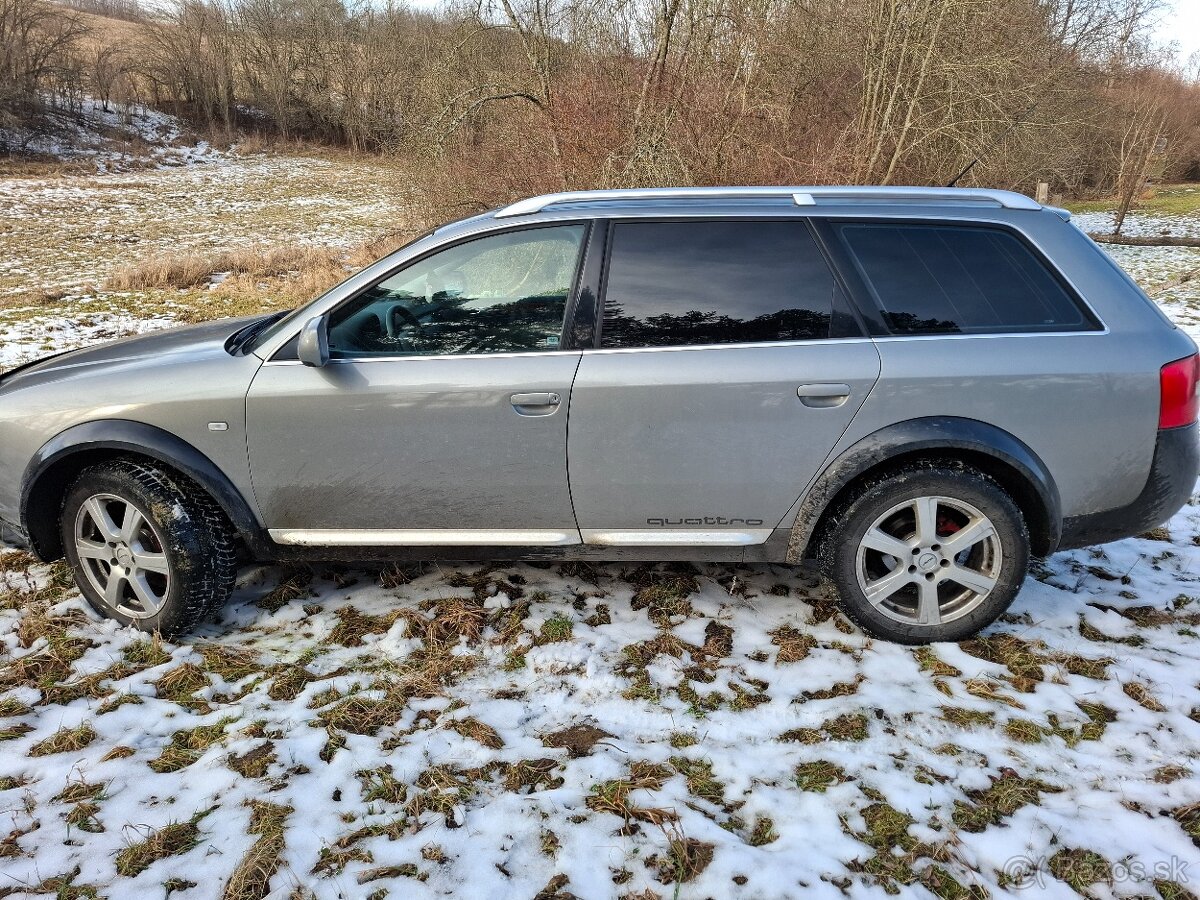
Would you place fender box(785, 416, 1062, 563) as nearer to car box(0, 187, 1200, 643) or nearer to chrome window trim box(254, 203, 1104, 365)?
car box(0, 187, 1200, 643)

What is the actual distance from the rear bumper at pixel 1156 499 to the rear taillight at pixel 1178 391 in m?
0.04

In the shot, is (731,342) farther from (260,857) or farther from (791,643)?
(260,857)

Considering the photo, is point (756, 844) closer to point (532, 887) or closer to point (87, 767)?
point (532, 887)

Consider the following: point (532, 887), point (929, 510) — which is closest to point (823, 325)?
point (929, 510)

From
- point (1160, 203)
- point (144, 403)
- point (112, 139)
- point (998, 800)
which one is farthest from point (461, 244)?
point (112, 139)

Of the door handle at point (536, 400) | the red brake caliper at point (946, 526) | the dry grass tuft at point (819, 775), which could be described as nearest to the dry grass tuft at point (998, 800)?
the dry grass tuft at point (819, 775)

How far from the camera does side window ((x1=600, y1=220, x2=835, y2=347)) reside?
287cm

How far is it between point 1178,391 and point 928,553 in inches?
43.2

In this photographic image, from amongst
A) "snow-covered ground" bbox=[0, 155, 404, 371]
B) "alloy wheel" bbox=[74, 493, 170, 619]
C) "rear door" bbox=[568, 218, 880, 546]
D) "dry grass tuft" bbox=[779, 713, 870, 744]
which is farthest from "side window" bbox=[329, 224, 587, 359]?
"snow-covered ground" bbox=[0, 155, 404, 371]

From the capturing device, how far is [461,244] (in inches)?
120

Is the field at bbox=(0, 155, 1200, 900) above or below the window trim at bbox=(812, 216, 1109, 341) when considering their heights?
below

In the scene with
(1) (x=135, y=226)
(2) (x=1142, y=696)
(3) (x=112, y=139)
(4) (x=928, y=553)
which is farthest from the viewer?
(3) (x=112, y=139)

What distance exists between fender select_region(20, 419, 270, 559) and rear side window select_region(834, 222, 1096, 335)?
8.92 feet

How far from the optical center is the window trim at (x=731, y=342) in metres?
2.83
